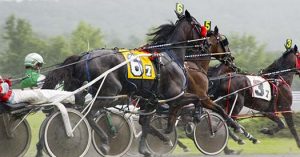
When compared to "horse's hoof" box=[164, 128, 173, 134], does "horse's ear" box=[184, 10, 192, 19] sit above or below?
above

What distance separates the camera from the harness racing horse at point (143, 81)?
9352 millimetres

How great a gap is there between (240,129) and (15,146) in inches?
190

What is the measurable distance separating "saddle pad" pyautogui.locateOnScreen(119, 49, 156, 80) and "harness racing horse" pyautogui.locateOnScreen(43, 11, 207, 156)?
8cm

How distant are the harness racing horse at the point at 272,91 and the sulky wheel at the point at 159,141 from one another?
1961mm

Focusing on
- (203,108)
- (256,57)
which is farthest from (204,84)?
(256,57)

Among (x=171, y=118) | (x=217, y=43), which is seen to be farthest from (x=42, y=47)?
(x=171, y=118)

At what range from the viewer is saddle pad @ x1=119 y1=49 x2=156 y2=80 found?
9539 mm

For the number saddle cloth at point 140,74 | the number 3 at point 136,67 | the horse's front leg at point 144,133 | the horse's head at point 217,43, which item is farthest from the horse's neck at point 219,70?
the number 3 at point 136,67

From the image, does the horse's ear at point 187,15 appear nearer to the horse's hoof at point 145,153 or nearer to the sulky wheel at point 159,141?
the sulky wheel at point 159,141

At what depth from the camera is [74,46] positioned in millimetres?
58469

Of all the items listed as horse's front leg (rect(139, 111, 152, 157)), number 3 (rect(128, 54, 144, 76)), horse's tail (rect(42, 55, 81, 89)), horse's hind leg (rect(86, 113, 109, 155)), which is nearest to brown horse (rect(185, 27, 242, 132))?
horse's front leg (rect(139, 111, 152, 157))

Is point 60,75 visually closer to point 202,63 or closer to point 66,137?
point 66,137

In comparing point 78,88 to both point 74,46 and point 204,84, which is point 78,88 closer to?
point 204,84

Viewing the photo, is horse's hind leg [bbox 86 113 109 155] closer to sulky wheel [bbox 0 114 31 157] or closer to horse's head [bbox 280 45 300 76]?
sulky wheel [bbox 0 114 31 157]
